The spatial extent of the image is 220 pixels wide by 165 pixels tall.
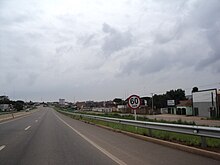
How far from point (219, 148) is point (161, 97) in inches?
5247

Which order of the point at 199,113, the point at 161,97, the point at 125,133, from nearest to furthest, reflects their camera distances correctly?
the point at 125,133
the point at 199,113
the point at 161,97

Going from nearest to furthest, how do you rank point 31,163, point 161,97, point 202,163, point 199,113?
point 202,163, point 31,163, point 199,113, point 161,97

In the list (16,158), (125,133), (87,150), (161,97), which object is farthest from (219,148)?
(161,97)

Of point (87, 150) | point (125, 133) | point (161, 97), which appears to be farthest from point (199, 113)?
point (161, 97)

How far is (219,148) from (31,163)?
20.3 feet

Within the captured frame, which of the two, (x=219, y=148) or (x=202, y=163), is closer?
(x=202, y=163)

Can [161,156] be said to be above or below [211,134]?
below

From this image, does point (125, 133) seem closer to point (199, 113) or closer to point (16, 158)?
point (16, 158)

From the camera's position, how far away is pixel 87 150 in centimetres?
1262

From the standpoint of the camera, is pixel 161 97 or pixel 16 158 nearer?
pixel 16 158

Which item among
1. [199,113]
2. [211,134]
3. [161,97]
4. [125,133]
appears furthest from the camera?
[161,97]

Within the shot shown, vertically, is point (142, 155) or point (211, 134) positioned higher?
point (211, 134)

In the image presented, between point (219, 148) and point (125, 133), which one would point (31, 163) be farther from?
point (125, 133)

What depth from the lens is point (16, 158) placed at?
35.1 ft
